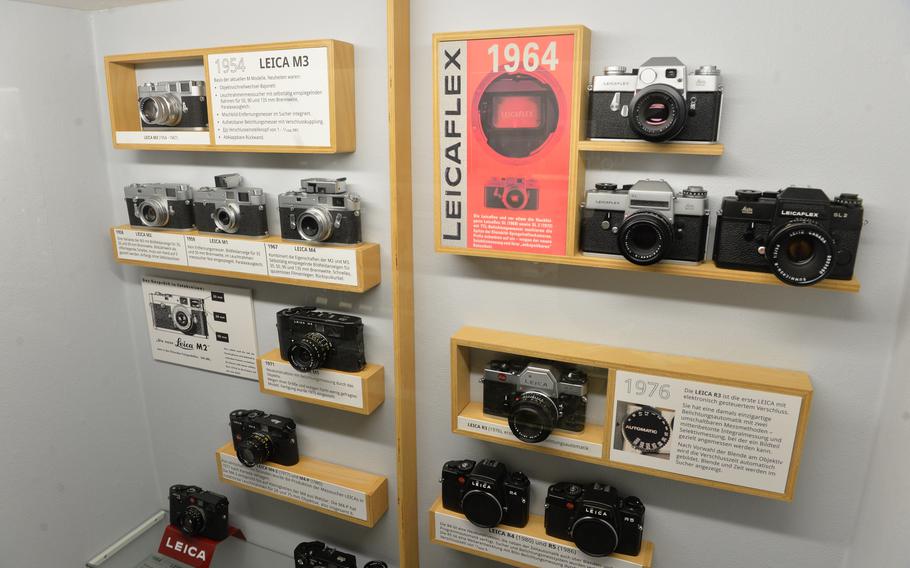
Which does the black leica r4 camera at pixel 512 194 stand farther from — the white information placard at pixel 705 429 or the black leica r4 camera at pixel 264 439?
the black leica r4 camera at pixel 264 439

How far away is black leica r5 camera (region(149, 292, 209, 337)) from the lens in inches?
82.8

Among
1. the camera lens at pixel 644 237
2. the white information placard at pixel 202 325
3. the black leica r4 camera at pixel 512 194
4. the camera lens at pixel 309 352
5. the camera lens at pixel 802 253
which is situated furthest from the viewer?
the white information placard at pixel 202 325

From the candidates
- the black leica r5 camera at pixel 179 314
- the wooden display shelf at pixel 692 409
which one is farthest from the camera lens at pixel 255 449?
the wooden display shelf at pixel 692 409

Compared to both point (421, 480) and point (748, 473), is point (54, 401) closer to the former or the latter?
point (421, 480)

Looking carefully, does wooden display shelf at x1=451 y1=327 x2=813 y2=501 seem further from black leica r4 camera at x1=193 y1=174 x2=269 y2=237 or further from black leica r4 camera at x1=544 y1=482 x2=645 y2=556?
black leica r4 camera at x1=193 y1=174 x2=269 y2=237

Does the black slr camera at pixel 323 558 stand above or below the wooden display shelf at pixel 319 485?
below

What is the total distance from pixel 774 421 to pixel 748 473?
0.49 feet

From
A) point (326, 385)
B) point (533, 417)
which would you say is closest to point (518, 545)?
point (533, 417)

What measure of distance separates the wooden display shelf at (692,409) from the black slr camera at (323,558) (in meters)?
0.71

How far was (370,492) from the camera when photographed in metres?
1.87

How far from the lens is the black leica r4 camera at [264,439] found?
1.96 m

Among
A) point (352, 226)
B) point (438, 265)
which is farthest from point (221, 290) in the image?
point (438, 265)

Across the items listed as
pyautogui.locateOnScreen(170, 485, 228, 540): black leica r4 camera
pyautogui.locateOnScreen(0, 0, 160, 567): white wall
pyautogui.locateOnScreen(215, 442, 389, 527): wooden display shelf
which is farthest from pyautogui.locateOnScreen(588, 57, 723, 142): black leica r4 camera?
pyautogui.locateOnScreen(170, 485, 228, 540): black leica r4 camera

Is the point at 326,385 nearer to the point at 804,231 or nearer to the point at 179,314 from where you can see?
the point at 179,314
